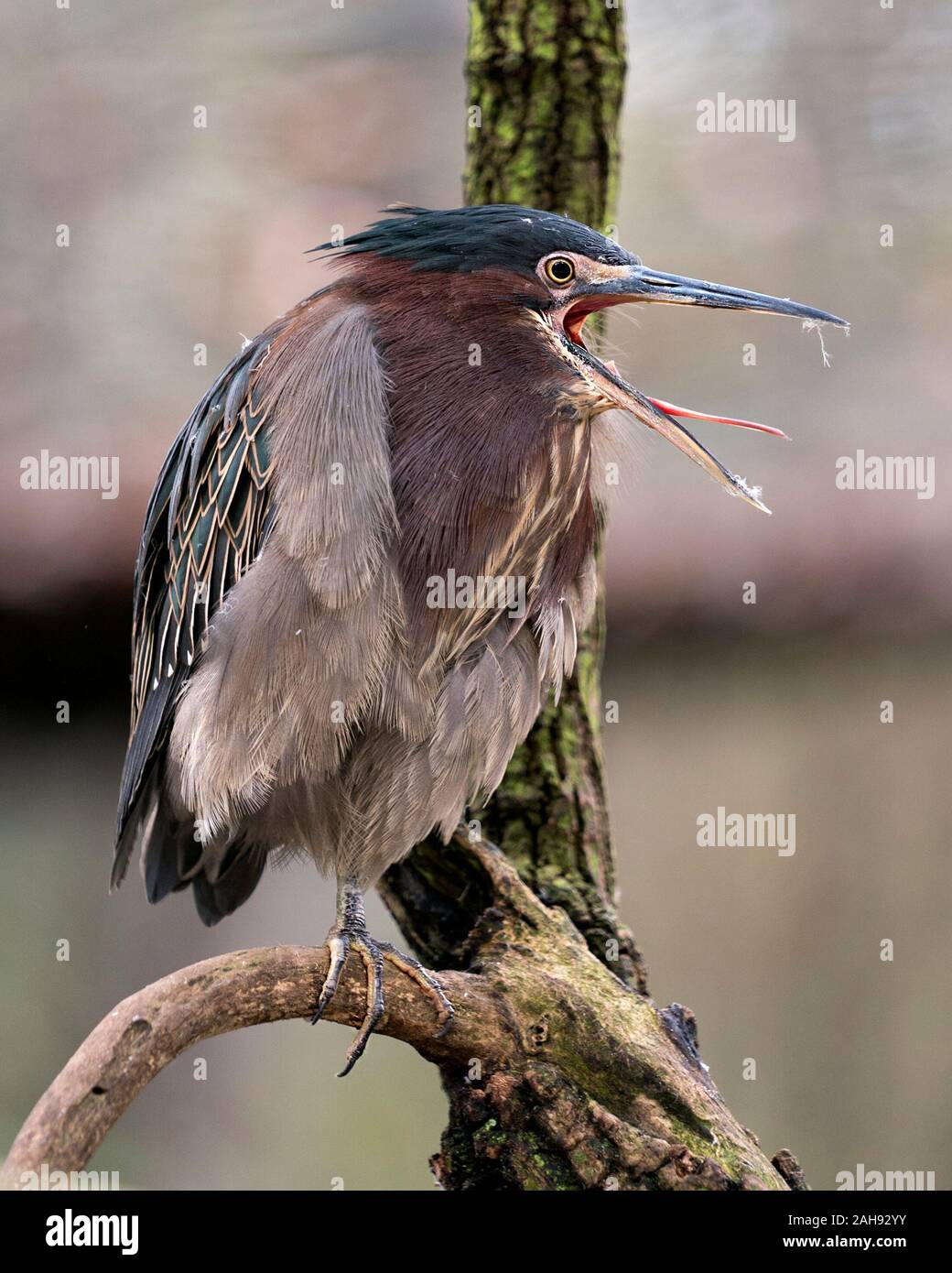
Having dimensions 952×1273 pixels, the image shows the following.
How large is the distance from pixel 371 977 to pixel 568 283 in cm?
119

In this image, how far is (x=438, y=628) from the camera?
7.01ft

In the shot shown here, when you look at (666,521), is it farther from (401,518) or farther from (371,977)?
(371,977)

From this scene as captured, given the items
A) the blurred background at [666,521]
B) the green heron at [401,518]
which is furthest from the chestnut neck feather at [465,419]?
the blurred background at [666,521]

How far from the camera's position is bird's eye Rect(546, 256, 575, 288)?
2.08 m

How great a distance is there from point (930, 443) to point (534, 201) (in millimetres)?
1924

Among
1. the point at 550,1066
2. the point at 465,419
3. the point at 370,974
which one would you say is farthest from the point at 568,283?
the point at 550,1066

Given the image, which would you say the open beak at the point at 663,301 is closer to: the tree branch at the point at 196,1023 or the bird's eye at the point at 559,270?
the bird's eye at the point at 559,270

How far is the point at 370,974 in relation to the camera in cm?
211

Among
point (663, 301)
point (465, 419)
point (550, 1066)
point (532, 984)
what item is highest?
point (663, 301)

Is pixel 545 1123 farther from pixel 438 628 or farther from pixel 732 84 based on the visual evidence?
pixel 732 84

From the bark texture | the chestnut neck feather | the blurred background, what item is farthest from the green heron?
the blurred background

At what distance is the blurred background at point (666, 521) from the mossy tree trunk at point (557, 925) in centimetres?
93

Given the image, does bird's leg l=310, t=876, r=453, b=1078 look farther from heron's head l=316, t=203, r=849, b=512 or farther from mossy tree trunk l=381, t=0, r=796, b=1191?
heron's head l=316, t=203, r=849, b=512
